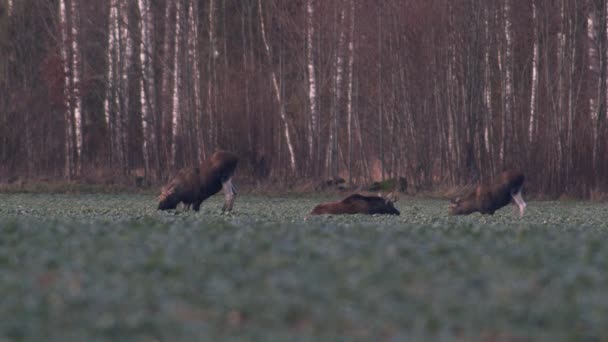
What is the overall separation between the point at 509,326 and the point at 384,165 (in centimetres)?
2567

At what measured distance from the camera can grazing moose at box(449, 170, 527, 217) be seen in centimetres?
2186

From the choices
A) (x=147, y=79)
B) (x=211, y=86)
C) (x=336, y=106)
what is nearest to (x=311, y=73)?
(x=336, y=106)

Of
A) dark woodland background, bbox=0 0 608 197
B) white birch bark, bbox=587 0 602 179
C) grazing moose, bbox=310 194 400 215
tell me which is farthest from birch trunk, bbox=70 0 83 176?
grazing moose, bbox=310 194 400 215

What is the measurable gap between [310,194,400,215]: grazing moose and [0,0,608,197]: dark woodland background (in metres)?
8.02

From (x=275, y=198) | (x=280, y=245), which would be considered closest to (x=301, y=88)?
(x=275, y=198)

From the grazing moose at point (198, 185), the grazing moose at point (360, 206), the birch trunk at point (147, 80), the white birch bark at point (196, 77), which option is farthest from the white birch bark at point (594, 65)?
the birch trunk at point (147, 80)

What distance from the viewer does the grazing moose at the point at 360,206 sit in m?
20.8

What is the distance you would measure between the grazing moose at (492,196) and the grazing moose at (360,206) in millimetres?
1220

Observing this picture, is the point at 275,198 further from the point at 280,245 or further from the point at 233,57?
the point at 280,245

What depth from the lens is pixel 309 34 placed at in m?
34.5

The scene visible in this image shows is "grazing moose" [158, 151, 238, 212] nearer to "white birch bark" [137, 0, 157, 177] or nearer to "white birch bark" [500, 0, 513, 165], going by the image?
"white birch bark" [500, 0, 513, 165]

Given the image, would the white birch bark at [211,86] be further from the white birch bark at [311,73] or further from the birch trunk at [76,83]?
the birch trunk at [76,83]

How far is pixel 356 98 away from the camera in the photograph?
34906 mm

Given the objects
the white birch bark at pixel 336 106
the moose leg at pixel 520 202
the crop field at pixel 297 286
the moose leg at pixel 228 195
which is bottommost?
the crop field at pixel 297 286
